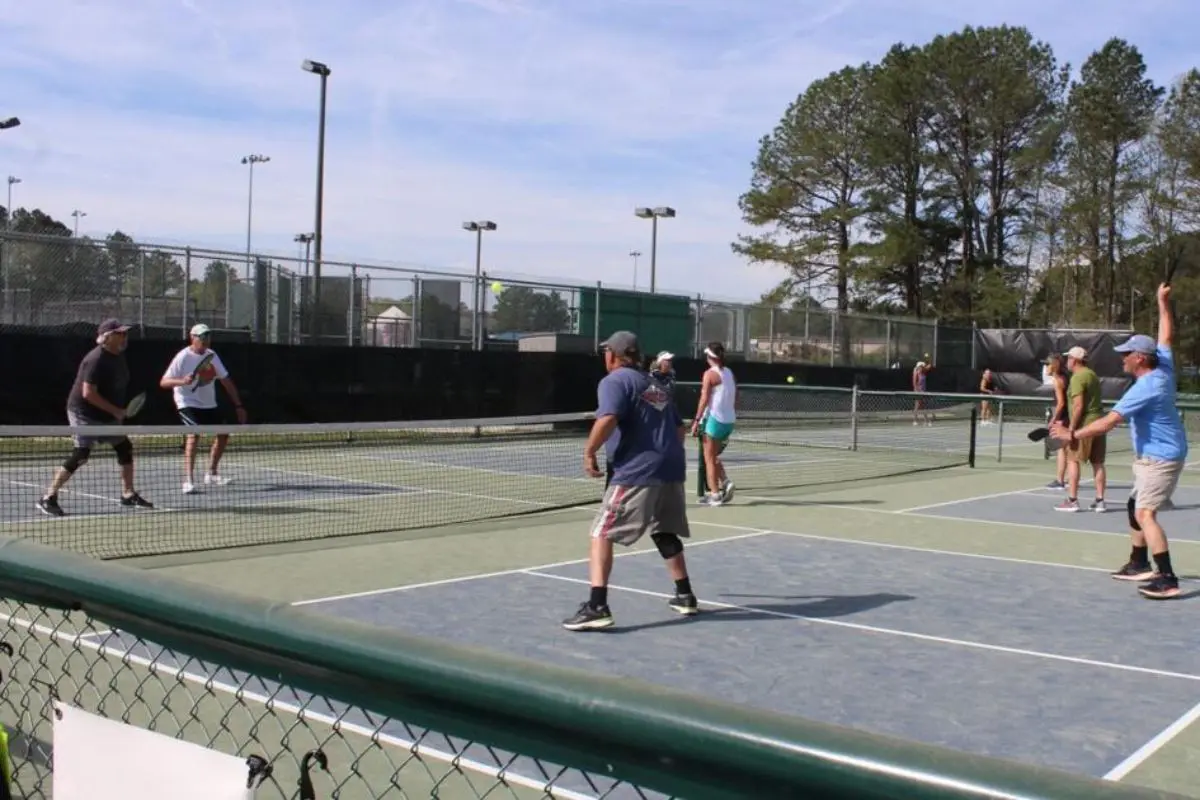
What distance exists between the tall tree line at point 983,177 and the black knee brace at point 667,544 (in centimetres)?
4336

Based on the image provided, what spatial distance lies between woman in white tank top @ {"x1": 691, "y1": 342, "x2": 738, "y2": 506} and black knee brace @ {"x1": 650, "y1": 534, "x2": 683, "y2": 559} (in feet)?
17.0

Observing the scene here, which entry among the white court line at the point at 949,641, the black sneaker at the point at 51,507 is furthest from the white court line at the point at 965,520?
the black sneaker at the point at 51,507

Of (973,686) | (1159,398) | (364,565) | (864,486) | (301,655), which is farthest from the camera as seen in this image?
(864,486)

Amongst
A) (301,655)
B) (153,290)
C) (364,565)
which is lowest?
(364,565)

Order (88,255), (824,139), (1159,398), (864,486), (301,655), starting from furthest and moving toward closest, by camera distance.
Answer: (824,139), (88,255), (864,486), (1159,398), (301,655)

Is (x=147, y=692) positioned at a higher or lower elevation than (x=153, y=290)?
lower

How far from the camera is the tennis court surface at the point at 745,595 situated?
515cm

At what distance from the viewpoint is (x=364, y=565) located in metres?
9.06

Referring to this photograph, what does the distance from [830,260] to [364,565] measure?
43.9 meters

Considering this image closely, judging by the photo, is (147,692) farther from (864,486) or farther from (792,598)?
(864,486)

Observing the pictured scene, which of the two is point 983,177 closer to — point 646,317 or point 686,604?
point 646,317

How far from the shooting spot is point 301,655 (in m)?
1.86

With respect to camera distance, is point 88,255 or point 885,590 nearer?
point 885,590

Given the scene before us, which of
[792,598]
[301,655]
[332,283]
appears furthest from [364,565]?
[332,283]
